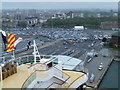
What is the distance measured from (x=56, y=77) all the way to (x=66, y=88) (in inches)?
4.5

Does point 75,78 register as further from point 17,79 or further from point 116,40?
point 116,40

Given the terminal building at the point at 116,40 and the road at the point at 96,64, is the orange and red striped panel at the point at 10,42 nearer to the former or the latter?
the road at the point at 96,64

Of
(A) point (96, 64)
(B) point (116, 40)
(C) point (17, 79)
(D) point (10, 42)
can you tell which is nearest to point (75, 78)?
(C) point (17, 79)

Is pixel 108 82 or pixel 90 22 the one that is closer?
pixel 108 82

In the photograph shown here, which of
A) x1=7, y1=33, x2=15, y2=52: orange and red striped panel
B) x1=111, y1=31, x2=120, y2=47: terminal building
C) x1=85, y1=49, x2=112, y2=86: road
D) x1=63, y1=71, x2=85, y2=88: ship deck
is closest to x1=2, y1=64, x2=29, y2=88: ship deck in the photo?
x1=7, y1=33, x2=15, y2=52: orange and red striped panel

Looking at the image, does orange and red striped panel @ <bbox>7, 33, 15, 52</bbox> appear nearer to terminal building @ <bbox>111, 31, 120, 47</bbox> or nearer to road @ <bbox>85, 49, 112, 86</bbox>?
road @ <bbox>85, 49, 112, 86</bbox>

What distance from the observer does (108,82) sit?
14.8 feet

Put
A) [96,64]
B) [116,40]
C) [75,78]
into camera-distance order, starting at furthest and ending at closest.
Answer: [116,40] < [96,64] < [75,78]

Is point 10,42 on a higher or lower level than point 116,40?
higher

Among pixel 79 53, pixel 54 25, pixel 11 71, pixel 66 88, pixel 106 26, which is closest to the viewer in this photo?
pixel 66 88

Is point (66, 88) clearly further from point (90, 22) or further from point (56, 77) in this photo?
point (90, 22)

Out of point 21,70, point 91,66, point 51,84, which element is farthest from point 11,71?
point 91,66

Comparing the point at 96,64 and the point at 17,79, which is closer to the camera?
the point at 17,79

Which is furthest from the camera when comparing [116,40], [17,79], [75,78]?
[116,40]
